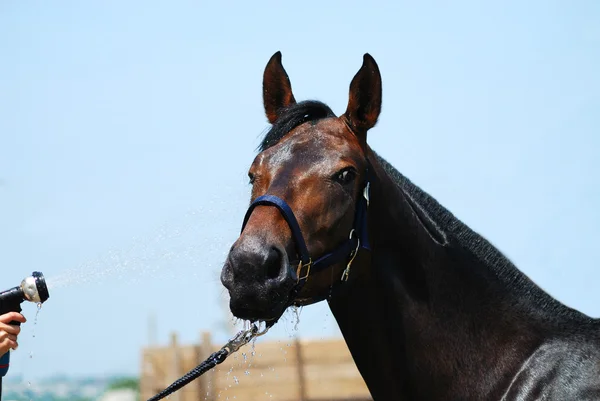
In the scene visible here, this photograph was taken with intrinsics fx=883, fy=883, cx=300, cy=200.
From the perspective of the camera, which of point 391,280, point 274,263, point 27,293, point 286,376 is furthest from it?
point 286,376

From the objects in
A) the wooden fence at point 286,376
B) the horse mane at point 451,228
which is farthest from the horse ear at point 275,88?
the wooden fence at point 286,376

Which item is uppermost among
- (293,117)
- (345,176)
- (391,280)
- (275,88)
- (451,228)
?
(275,88)

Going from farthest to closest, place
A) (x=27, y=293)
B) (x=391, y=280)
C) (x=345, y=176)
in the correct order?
(x=391, y=280) → (x=345, y=176) → (x=27, y=293)

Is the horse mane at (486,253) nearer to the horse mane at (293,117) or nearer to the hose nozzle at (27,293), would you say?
the horse mane at (293,117)

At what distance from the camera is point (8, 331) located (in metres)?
3.86

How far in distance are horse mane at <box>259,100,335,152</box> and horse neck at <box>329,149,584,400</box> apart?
0.41 m

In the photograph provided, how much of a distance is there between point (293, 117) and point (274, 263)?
948 mm

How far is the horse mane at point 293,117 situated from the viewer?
14.5 ft

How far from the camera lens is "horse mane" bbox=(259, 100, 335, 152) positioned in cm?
441

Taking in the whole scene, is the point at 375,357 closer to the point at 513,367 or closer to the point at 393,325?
the point at 393,325

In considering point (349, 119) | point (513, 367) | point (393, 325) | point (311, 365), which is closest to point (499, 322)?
point (513, 367)

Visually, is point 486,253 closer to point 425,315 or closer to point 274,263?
point 425,315

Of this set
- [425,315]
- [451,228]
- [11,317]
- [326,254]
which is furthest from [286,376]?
[11,317]

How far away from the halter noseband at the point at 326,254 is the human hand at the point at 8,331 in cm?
109
